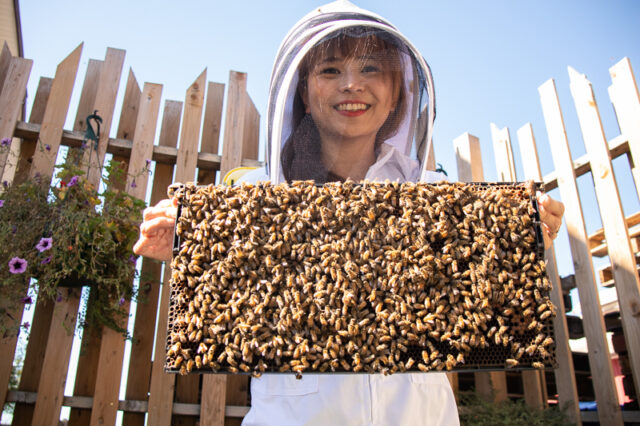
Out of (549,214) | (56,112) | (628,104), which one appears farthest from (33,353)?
(628,104)

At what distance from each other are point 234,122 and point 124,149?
1.12 metres

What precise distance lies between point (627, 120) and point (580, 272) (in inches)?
53.4

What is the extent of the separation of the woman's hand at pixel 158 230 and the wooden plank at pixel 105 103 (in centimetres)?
248

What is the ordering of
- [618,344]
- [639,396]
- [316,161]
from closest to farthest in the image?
[316,161], [639,396], [618,344]

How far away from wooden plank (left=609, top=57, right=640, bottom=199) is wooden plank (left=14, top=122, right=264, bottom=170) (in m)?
3.28

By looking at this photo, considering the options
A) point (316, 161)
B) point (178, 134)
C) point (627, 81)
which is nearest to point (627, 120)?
point (627, 81)

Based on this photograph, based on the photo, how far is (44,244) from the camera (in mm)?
3486

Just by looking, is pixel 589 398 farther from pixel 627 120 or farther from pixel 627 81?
pixel 627 81

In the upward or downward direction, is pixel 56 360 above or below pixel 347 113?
below

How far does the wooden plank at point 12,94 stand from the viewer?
4410 millimetres

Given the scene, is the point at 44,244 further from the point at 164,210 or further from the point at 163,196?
the point at 164,210

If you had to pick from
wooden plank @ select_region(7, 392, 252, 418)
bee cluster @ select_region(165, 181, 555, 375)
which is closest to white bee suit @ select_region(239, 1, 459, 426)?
bee cluster @ select_region(165, 181, 555, 375)

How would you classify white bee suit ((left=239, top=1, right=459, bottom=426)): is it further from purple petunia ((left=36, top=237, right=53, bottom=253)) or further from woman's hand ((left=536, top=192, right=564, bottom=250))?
purple petunia ((left=36, top=237, right=53, bottom=253))

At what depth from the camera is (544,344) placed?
1678mm
